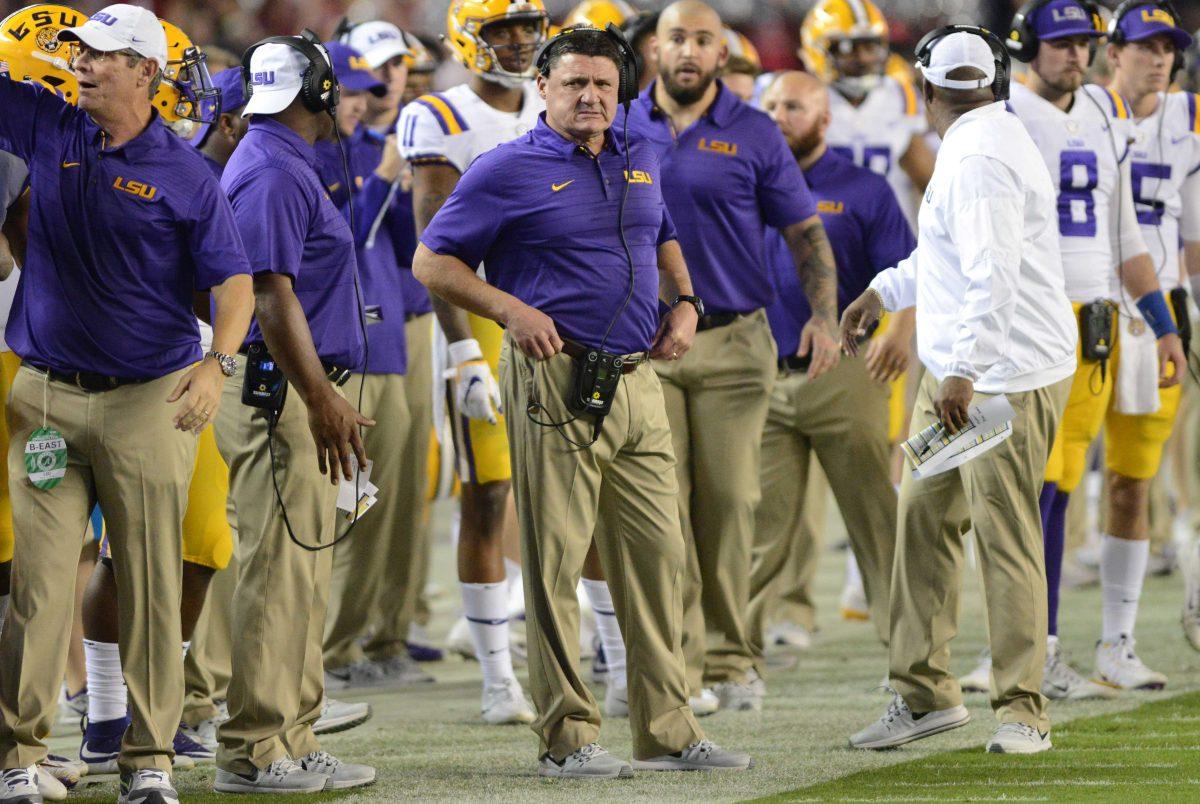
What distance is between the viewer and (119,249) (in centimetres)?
439

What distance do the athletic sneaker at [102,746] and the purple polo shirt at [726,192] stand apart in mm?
2342

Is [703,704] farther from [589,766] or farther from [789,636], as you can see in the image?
[789,636]

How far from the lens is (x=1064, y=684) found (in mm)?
6230

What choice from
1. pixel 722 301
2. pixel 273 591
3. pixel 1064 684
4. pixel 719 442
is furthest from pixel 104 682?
pixel 1064 684

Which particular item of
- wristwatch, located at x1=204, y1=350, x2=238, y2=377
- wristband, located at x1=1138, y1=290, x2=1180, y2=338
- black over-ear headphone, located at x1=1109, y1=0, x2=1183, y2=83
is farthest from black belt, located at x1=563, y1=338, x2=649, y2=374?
black over-ear headphone, located at x1=1109, y1=0, x2=1183, y2=83

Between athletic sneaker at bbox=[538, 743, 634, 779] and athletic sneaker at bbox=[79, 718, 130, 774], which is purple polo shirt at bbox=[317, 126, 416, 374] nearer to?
athletic sneaker at bbox=[79, 718, 130, 774]

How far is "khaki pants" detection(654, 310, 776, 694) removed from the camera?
604 centimetres

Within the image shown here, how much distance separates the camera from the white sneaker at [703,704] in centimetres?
596

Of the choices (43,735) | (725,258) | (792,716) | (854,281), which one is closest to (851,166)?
(854,281)

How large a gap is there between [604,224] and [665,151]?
130 centimetres

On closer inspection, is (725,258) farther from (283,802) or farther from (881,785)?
(283,802)

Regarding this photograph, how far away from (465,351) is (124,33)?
1754 mm

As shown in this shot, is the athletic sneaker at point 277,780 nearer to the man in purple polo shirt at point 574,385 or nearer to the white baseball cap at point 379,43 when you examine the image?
the man in purple polo shirt at point 574,385

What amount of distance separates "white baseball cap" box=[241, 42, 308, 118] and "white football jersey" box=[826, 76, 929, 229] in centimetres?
345
